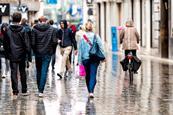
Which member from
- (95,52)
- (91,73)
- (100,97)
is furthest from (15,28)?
(100,97)

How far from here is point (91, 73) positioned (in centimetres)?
1712

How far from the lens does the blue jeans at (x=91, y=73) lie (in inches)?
671

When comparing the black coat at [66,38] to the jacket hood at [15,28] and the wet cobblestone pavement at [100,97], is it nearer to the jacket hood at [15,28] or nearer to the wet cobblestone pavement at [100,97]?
the wet cobblestone pavement at [100,97]

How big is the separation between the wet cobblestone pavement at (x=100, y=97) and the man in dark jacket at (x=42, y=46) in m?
0.54

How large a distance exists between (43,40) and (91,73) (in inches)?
57.1

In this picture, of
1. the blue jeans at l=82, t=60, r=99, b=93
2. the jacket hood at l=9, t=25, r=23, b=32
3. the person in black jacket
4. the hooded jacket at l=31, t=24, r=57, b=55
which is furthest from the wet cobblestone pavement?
the jacket hood at l=9, t=25, r=23, b=32

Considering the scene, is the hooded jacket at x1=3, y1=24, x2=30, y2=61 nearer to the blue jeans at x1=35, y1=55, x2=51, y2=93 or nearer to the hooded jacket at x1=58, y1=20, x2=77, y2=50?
the blue jeans at x1=35, y1=55, x2=51, y2=93

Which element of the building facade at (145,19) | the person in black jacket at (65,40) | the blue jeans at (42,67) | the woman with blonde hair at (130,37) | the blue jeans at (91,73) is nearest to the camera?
the blue jeans at (91,73)

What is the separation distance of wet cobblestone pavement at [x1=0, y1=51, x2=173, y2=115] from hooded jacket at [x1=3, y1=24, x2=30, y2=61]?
39.4 inches

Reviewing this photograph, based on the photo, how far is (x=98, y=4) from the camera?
2232 inches

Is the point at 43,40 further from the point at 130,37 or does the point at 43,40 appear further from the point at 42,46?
the point at 130,37

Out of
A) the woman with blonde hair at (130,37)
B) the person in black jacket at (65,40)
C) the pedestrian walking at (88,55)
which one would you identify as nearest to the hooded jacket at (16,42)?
the pedestrian walking at (88,55)

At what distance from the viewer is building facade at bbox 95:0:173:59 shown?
3447cm

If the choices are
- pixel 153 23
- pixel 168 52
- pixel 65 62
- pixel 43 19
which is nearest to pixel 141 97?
pixel 43 19
